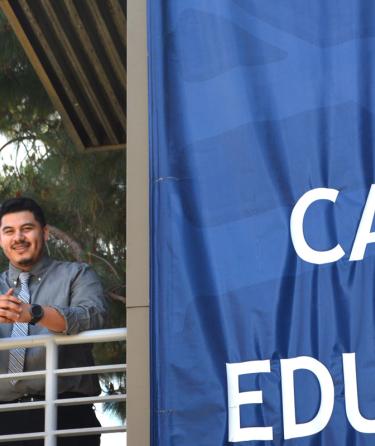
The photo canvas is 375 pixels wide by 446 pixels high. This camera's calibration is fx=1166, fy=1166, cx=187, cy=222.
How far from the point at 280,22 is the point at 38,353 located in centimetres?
189

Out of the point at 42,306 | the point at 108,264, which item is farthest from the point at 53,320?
the point at 108,264

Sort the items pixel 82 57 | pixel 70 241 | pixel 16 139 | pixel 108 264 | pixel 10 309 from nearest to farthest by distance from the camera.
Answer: pixel 10 309 < pixel 82 57 < pixel 108 264 < pixel 70 241 < pixel 16 139

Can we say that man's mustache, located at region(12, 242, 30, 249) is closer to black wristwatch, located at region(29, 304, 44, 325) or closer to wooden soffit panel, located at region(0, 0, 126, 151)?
black wristwatch, located at region(29, 304, 44, 325)

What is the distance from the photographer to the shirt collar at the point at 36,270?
18.3 ft

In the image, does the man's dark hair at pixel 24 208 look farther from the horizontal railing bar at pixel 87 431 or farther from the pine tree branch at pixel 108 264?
the pine tree branch at pixel 108 264

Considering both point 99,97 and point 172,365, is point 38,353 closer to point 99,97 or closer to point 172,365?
point 172,365

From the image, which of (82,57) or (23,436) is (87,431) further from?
(82,57)

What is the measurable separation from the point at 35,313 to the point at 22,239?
2.29 feet

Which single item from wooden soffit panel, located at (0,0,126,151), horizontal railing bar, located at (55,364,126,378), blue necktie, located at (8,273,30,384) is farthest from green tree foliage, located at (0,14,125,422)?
horizontal railing bar, located at (55,364,126,378)

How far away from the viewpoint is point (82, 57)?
759 centimetres

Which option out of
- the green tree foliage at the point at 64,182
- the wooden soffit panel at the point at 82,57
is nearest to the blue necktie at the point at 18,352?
the wooden soffit panel at the point at 82,57

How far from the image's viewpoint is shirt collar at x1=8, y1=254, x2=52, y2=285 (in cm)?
557

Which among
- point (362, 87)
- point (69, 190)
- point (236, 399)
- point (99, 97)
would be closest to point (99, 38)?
point (99, 97)

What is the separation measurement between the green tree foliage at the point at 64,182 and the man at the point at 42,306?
146 inches
